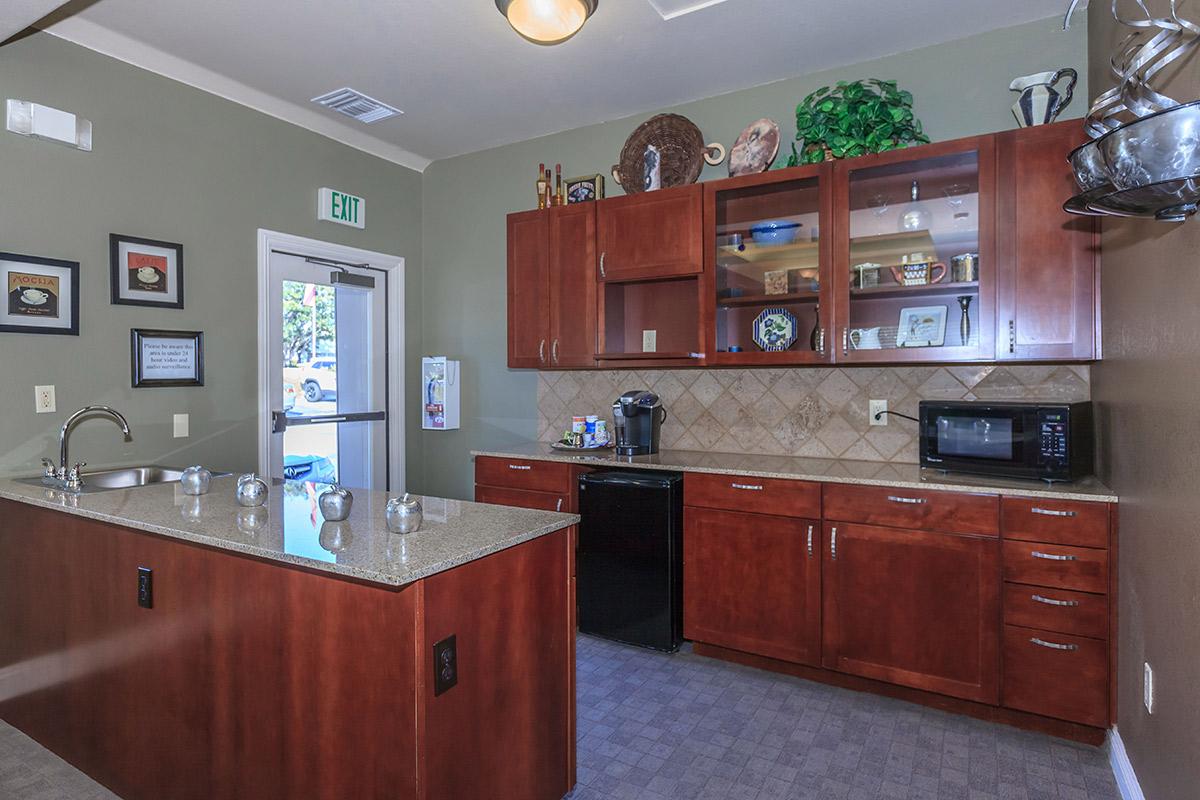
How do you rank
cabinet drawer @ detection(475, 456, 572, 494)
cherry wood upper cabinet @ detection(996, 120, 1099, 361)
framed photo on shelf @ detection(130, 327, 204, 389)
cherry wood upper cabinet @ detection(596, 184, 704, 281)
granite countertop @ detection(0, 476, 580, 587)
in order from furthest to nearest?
cabinet drawer @ detection(475, 456, 572, 494), cherry wood upper cabinet @ detection(596, 184, 704, 281), framed photo on shelf @ detection(130, 327, 204, 389), cherry wood upper cabinet @ detection(996, 120, 1099, 361), granite countertop @ detection(0, 476, 580, 587)

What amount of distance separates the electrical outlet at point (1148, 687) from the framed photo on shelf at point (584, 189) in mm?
3012

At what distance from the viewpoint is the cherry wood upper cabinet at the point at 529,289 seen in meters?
3.69

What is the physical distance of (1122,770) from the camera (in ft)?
6.82

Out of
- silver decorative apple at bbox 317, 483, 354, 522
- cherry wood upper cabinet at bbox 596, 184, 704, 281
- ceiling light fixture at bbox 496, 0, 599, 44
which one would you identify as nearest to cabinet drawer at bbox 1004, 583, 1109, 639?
cherry wood upper cabinet at bbox 596, 184, 704, 281

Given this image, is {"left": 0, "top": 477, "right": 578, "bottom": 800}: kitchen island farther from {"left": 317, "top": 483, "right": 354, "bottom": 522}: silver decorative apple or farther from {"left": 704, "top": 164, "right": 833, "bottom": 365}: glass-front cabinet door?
{"left": 704, "top": 164, "right": 833, "bottom": 365}: glass-front cabinet door

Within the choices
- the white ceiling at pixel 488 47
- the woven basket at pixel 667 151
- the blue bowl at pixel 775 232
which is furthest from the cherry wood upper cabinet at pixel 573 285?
the blue bowl at pixel 775 232

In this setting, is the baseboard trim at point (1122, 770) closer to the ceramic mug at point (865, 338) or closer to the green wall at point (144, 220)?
the ceramic mug at point (865, 338)

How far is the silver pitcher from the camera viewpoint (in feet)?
5.45

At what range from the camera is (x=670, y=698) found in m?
2.69

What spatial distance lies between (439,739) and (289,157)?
132 inches

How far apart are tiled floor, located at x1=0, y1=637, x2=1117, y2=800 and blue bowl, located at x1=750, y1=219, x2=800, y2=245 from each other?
1.98m

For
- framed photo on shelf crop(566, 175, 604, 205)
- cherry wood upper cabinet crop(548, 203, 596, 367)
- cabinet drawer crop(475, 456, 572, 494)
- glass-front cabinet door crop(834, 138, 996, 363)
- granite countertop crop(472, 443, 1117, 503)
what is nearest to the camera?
granite countertop crop(472, 443, 1117, 503)

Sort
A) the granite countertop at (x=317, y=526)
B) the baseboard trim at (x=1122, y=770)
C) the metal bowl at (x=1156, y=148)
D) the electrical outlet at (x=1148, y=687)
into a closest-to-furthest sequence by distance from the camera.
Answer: the metal bowl at (x=1156, y=148) < the granite countertop at (x=317, y=526) < the electrical outlet at (x=1148, y=687) < the baseboard trim at (x=1122, y=770)

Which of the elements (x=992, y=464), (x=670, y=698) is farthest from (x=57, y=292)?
(x=992, y=464)
